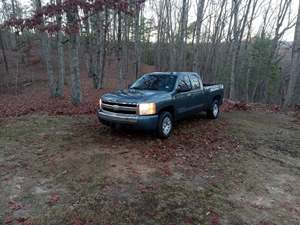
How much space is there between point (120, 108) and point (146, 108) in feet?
2.31

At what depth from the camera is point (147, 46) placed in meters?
42.4

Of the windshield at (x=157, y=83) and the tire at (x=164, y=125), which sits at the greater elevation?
the windshield at (x=157, y=83)

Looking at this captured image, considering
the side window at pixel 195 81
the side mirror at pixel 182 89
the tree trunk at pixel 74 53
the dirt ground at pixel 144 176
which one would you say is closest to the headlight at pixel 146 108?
the dirt ground at pixel 144 176

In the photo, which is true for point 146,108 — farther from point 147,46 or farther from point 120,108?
point 147,46

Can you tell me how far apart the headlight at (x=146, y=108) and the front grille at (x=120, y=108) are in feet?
0.50

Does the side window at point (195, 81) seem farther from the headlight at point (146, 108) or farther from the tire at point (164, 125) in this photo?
the headlight at point (146, 108)

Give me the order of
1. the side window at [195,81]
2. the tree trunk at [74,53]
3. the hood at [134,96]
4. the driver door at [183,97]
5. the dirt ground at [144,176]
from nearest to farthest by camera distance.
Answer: the dirt ground at [144,176]
the hood at [134,96]
the driver door at [183,97]
the side window at [195,81]
the tree trunk at [74,53]

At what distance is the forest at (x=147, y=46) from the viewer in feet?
34.9

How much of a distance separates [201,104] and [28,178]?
578 cm

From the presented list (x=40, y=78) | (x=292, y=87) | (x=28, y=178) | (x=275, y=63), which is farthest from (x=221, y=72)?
(x=28, y=178)

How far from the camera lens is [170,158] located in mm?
5676

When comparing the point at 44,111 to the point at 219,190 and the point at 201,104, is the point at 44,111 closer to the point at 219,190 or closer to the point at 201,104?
the point at 201,104

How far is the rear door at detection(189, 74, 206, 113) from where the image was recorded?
798 cm

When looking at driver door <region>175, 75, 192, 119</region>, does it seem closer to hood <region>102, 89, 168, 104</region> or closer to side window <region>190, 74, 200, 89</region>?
side window <region>190, 74, 200, 89</region>
